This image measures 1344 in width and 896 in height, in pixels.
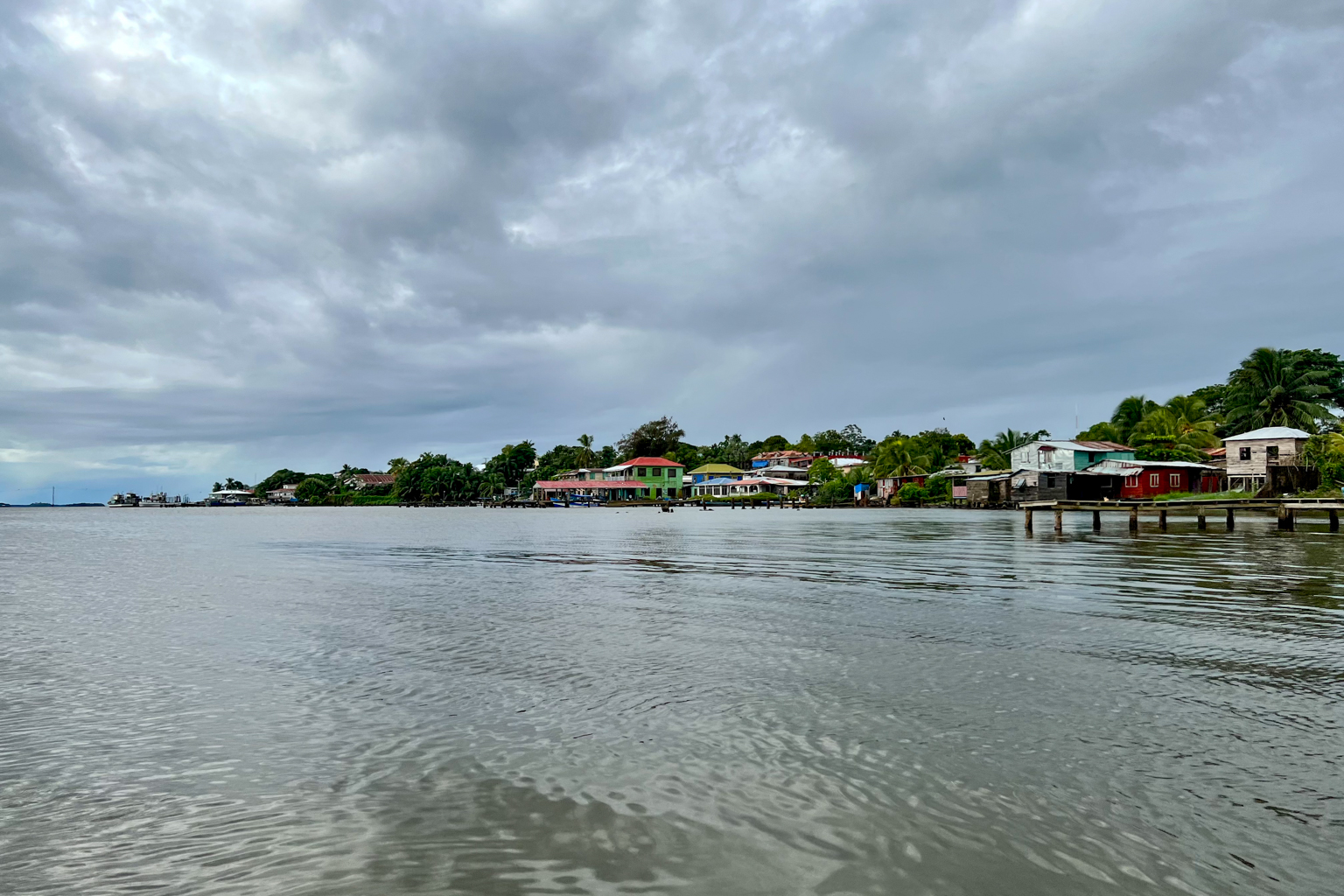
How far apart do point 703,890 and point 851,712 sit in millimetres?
3788

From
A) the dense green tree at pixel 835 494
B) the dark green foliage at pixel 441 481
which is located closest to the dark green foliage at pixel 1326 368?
the dense green tree at pixel 835 494

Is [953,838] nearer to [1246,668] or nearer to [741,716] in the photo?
[741,716]

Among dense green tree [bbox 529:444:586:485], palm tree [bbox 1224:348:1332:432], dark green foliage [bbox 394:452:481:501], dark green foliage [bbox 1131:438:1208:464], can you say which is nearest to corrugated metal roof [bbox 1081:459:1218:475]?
dark green foliage [bbox 1131:438:1208:464]

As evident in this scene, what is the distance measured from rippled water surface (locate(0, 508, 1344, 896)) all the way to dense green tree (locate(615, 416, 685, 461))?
132 metres

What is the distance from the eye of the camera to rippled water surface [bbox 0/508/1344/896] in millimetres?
4688

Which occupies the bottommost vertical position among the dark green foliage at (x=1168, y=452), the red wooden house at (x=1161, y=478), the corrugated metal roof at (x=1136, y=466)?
the red wooden house at (x=1161, y=478)

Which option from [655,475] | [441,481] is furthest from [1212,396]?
[441,481]

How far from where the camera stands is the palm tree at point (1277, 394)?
66.3m

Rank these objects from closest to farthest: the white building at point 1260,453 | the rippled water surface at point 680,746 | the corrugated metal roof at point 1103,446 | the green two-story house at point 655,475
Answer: the rippled water surface at point 680,746 → the white building at point 1260,453 → the corrugated metal roof at point 1103,446 → the green two-story house at point 655,475

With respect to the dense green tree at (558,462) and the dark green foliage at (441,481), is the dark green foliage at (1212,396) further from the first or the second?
the dark green foliage at (441,481)

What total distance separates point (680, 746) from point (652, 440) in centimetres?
14203

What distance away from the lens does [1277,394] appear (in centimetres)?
6694

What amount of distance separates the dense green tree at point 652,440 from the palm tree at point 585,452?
248 inches

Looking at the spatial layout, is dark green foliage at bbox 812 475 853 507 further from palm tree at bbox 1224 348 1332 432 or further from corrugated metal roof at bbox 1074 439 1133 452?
palm tree at bbox 1224 348 1332 432
